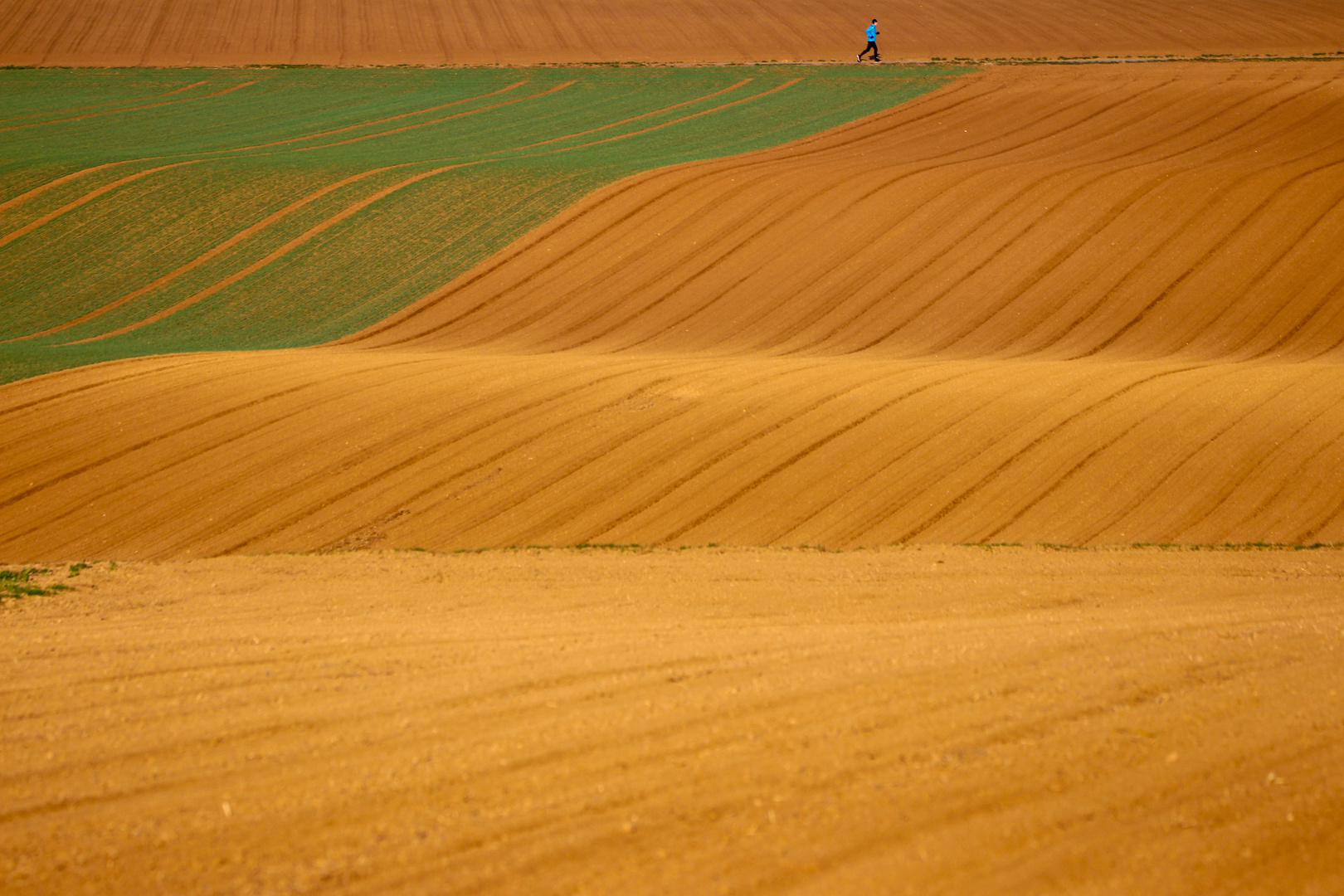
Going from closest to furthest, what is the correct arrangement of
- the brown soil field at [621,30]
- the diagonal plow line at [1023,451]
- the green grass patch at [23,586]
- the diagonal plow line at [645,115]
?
the green grass patch at [23,586] → the diagonal plow line at [1023,451] → the diagonal plow line at [645,115] → the brown soil field at [621,30]

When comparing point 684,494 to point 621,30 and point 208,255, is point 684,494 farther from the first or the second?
point 621,30

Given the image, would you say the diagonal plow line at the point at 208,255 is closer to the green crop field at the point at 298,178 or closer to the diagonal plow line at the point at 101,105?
the green crop field at the point at 298,178

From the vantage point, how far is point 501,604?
7961mm

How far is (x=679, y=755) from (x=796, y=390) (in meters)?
9.54

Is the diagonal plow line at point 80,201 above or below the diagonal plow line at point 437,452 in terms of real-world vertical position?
above

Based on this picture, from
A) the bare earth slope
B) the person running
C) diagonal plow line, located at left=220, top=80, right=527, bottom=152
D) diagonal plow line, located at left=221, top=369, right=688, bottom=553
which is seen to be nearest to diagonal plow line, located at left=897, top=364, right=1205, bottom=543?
the bare earth slope

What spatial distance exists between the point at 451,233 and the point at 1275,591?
17725 millimetres

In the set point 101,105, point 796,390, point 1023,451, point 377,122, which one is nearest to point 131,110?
point 101,105

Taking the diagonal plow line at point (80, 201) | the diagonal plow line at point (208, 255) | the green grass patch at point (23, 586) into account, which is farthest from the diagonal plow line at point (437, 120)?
the green grass patch at point (23, 586)

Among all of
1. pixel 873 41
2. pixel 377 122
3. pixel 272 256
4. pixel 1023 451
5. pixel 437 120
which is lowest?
pixel 1023 451

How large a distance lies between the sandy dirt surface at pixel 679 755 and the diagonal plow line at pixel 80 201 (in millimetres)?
19111

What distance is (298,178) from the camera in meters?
25.2

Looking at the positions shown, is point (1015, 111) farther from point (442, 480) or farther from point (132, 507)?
point (132, 507)

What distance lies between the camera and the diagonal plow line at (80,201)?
22.8 m
